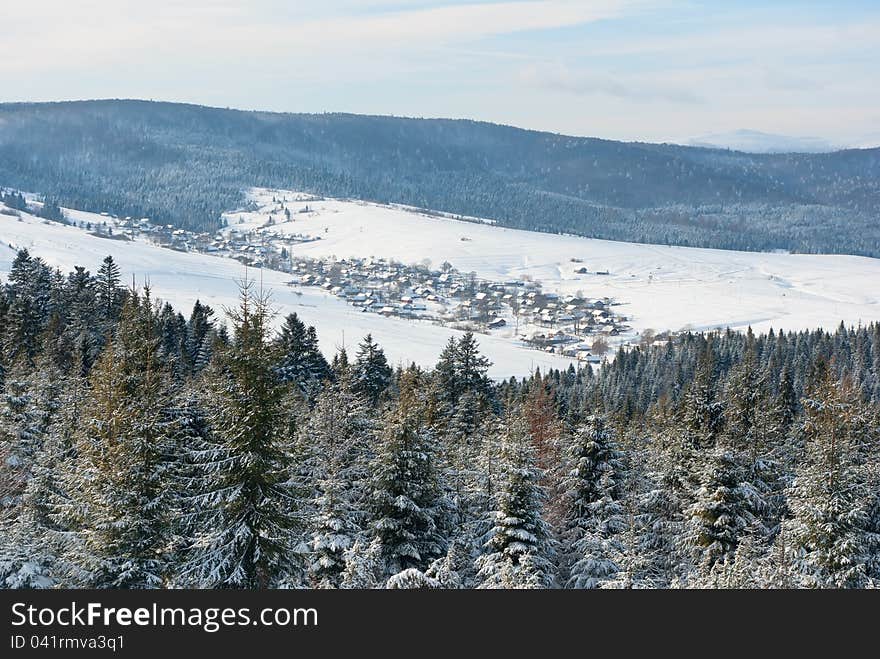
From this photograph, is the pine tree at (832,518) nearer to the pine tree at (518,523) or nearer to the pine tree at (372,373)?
the pine tree at (518,523)

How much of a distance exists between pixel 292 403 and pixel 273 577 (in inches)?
164

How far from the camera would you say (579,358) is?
141 m

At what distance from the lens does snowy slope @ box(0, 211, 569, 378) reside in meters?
127

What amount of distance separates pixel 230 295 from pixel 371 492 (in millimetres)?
137395

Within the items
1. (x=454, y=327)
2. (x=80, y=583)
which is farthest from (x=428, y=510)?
(x=454, y=327)

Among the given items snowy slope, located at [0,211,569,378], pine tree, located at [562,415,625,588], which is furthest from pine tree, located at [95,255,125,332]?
pine tree, located at [562,415,625,588]

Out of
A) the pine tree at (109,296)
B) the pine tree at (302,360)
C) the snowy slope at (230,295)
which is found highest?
the pine tree at (109,296)

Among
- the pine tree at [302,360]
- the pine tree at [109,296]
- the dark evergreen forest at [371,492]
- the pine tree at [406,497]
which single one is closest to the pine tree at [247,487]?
the dark evergreen forest at [371,492]

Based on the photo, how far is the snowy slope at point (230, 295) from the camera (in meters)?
127

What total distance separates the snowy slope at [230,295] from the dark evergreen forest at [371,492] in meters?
82.7

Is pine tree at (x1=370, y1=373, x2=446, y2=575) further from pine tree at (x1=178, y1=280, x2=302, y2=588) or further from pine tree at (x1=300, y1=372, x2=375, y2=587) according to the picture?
pine tree at (x1=178, y1=280, x2=302, y2=588)

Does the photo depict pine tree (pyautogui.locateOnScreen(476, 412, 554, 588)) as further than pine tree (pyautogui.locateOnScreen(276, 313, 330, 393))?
No

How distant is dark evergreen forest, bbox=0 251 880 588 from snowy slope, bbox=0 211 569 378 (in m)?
82.7

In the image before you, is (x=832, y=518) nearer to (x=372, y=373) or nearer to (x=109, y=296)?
(x=372, y=373)
